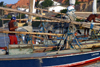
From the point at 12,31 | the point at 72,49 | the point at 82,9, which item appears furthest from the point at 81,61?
the point at 82,9

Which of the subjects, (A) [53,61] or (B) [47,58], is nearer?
(B) [47,58]

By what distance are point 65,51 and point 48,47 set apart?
1.36 metres

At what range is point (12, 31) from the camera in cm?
981

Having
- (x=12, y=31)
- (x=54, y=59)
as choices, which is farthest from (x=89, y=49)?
(x=12, y=31)

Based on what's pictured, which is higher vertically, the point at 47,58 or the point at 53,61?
the point at 47,58

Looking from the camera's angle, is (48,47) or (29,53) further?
(48,47)

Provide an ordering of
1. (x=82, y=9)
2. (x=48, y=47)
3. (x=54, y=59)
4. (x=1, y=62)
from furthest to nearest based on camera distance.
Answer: (x=82, y=9), (x=48, y=47), (x=54, y=59), (x=1, y=62)

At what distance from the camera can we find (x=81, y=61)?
34.7 feet

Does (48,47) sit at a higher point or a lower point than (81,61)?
higher

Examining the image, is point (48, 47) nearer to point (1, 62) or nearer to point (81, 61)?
point (81, 61)

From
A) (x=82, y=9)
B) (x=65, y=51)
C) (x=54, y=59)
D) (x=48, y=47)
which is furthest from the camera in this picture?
(x=82, y=9)

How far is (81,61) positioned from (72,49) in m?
0.87

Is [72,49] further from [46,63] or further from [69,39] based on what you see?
[46,63]

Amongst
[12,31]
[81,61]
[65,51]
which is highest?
[12,31]
